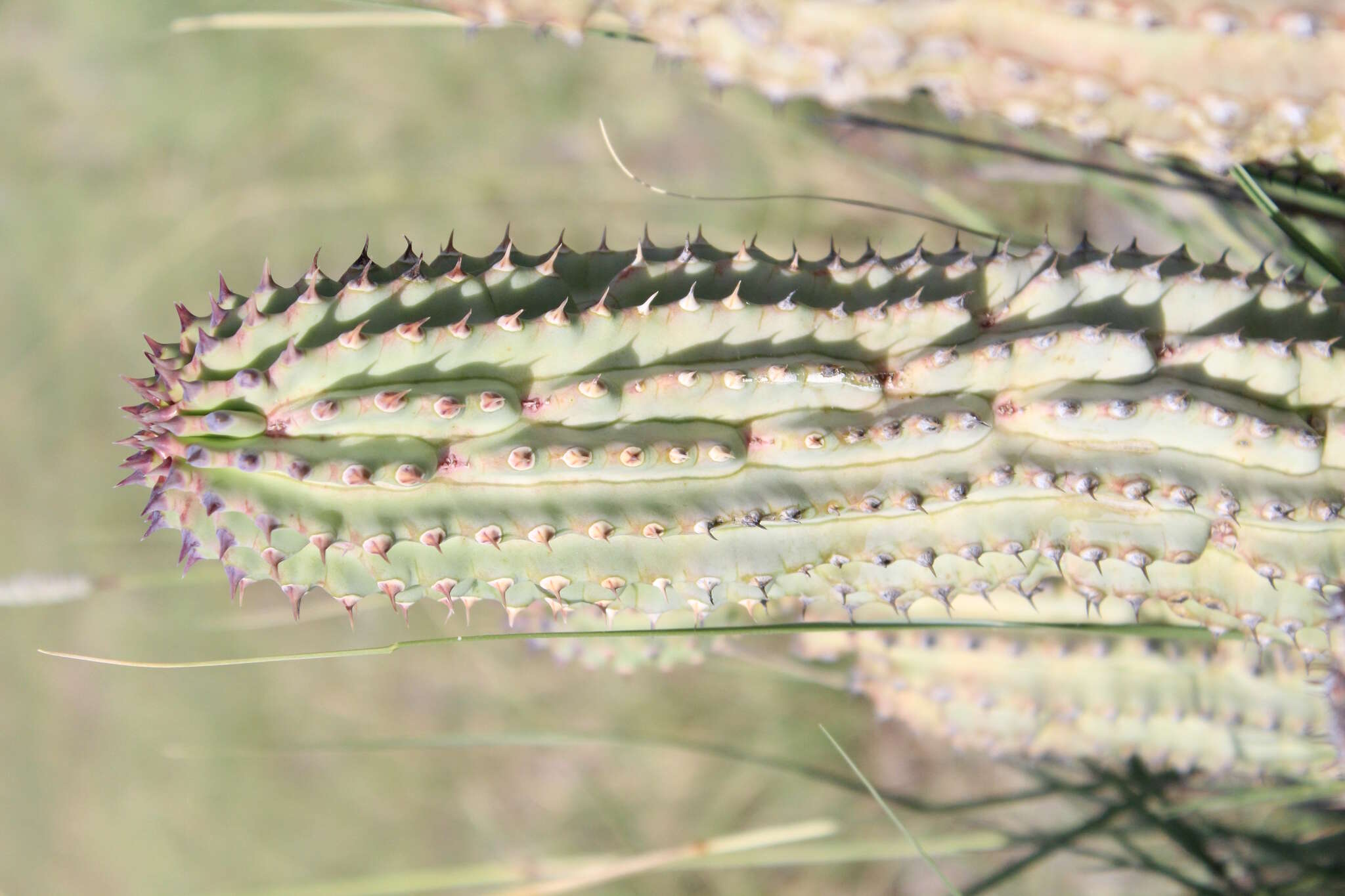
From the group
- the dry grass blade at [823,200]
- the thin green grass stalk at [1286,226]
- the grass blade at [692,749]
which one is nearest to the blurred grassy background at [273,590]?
the grass blade at [692,749]

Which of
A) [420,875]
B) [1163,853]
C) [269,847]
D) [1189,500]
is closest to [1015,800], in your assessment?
[1163,853]

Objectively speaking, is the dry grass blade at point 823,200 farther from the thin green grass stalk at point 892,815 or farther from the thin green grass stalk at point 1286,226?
the thin green grass stalk at point 892,815

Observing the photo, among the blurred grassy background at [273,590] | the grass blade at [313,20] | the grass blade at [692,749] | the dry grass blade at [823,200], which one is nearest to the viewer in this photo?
the dry grass blade at [823,200]

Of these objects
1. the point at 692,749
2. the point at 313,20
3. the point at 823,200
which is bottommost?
the point at 692,749

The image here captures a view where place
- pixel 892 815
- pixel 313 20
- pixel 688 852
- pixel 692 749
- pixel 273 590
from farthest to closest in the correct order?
pixel 273 590
pixel 692 749
pixel 688 852
pixel 313 20
pixel 892 815

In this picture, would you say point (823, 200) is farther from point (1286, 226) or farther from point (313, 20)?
point (313, 20)

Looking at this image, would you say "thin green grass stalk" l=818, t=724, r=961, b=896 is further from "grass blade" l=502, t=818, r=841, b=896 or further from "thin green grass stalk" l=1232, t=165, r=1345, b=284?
"thin green grass stalk" l=1232, t=165, r=1345, b=284

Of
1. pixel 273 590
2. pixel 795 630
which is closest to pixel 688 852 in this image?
pixel 795 630

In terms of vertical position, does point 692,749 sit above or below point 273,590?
below
